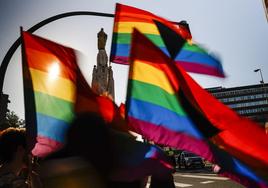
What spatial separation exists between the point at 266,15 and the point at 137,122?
21913mm

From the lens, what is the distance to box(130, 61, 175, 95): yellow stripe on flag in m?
3.44

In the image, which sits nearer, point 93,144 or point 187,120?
point 93,144

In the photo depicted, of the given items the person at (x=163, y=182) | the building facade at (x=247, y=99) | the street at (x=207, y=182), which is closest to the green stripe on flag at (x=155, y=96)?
the person at (x=163, y=182)

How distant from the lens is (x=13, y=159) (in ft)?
8.55

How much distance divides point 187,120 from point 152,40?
1941 millimetres

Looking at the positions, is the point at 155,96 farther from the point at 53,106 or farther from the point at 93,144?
the point at 93,144

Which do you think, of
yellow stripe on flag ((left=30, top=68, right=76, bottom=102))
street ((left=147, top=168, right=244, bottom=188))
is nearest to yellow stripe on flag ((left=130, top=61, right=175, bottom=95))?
yellow stripe on flag ((left=30, top=68, right=76, bottom=102))

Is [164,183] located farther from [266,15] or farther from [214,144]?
[266,15]

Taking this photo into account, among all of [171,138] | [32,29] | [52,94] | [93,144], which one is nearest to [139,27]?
[52,94]

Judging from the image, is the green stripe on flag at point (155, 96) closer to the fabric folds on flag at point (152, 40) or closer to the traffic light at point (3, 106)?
the fabric folds on flag at point (152, 40)

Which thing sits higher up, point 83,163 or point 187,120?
point 187,120

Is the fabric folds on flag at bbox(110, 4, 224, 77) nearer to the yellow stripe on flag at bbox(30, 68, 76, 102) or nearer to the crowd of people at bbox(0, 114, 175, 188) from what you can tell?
the yellow stripe on flag at bbox(30, 68, 76, 102)

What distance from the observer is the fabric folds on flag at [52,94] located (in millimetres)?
3137

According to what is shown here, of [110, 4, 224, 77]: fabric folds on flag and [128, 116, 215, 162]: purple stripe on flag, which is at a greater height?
[110, 4, 224, 77]: fabric folds on flag
